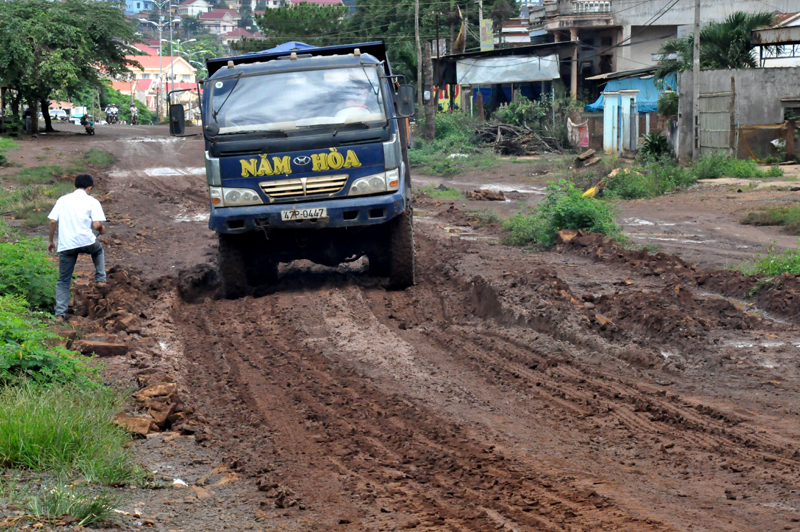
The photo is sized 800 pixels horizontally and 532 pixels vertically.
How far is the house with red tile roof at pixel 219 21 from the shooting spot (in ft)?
534

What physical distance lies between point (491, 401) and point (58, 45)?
118ft

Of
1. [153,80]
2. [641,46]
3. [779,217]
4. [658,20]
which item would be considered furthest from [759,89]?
[153,80]

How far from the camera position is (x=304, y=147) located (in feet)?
30.2

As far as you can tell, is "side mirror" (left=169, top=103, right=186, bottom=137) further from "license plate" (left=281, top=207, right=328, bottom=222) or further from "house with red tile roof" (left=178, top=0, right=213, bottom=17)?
"house with red tile roof" (left=178, top=0, right=213, bottom=17)

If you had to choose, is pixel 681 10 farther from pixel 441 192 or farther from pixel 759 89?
pixel 441 192

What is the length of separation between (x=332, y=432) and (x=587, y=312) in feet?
12.2

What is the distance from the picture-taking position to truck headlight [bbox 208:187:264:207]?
933 cm

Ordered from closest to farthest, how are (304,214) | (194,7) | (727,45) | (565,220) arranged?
(304,214)
(565,220)
(727,45)
(194,7)

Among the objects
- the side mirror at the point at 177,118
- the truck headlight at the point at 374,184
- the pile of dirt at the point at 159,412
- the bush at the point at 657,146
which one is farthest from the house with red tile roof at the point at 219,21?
the pile of dirt at the point at 159,412

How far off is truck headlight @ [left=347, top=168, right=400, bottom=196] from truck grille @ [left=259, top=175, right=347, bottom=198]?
145 mm

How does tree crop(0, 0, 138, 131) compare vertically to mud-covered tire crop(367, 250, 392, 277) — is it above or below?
above

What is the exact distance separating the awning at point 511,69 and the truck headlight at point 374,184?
34.3 m

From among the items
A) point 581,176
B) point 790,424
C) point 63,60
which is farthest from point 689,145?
point 63,60

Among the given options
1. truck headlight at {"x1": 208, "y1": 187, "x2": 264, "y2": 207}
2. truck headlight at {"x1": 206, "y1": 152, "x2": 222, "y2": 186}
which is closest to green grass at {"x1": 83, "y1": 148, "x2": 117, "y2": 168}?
truck headlight at {"x1": 206, "y1": 152, "x2": 222, "y2": 186}
